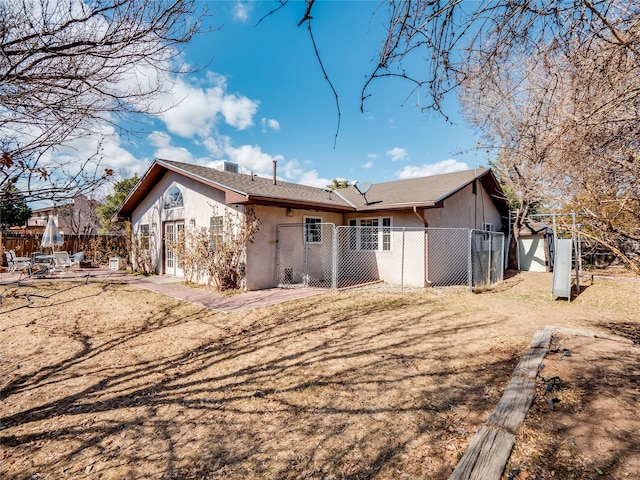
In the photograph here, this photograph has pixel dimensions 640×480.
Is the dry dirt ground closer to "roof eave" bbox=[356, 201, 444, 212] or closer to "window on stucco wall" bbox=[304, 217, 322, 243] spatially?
"roof eave" bbox=[356, 201, 444, 212]

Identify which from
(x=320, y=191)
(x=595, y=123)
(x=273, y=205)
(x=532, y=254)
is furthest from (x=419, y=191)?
(x=595, y=123)

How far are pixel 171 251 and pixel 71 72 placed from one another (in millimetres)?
11089

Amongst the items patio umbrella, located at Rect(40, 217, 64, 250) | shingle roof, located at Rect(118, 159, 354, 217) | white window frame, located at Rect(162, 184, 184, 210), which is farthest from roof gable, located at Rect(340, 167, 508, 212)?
patio umbrella, located at Rect(40, 217, 64, 250)

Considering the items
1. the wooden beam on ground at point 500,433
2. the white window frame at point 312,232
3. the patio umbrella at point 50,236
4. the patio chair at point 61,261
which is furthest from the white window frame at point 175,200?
the wooden beam on ground at point 500,433

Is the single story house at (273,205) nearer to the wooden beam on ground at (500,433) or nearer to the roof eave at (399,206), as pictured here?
the roof eave at (399,206)

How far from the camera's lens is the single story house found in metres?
9.95

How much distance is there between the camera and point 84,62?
2.52m

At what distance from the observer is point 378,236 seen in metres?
12.1

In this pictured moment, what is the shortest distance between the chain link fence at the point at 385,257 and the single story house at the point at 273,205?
0.64ft

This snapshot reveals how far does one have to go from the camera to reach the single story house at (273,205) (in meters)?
9.95

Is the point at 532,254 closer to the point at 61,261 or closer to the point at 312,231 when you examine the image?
the point at 312,231

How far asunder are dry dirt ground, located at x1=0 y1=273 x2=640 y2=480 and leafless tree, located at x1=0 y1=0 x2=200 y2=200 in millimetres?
1027

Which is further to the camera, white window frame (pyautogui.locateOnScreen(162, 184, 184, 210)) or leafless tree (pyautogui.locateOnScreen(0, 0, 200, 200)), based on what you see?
white window frame (pyautogui.locateOnScreen(162, 184, 184, 210))

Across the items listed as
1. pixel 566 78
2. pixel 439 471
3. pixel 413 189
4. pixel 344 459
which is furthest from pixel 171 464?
pixel 413 189
